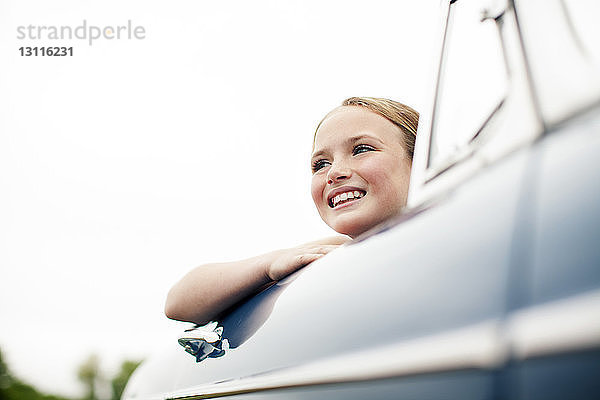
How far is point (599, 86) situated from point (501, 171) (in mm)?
167

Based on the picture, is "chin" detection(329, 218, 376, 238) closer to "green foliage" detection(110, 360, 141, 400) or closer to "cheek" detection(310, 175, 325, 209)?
"cheek" detection(310, 175, 325, 209)

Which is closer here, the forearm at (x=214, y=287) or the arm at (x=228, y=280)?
the arm at (x=228, y=280)

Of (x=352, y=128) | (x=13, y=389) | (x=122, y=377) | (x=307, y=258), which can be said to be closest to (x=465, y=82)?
(x=307, y=258)

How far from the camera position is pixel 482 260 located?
29.1 inches

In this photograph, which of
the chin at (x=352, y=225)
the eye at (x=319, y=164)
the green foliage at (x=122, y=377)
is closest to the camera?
the chin at (x=352, y=225)

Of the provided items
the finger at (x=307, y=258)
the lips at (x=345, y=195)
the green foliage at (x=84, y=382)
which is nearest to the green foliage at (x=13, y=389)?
the green foliage at (x=84, y=382)

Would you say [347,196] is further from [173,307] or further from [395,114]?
[173,307]

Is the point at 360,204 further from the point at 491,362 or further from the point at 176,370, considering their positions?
the point at 491,362

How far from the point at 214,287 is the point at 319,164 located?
0.70 meters

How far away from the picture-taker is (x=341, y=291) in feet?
3.47

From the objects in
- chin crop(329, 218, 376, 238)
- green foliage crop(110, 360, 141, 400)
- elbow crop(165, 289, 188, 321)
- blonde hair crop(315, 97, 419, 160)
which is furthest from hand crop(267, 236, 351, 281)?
green foliage crop(110, 360, 141, 400)

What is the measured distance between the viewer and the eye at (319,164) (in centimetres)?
224

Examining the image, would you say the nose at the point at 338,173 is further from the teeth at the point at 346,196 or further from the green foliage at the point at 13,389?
the green foliage at the point at 13,389

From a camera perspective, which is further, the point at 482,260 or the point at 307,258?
the point at 307,258
